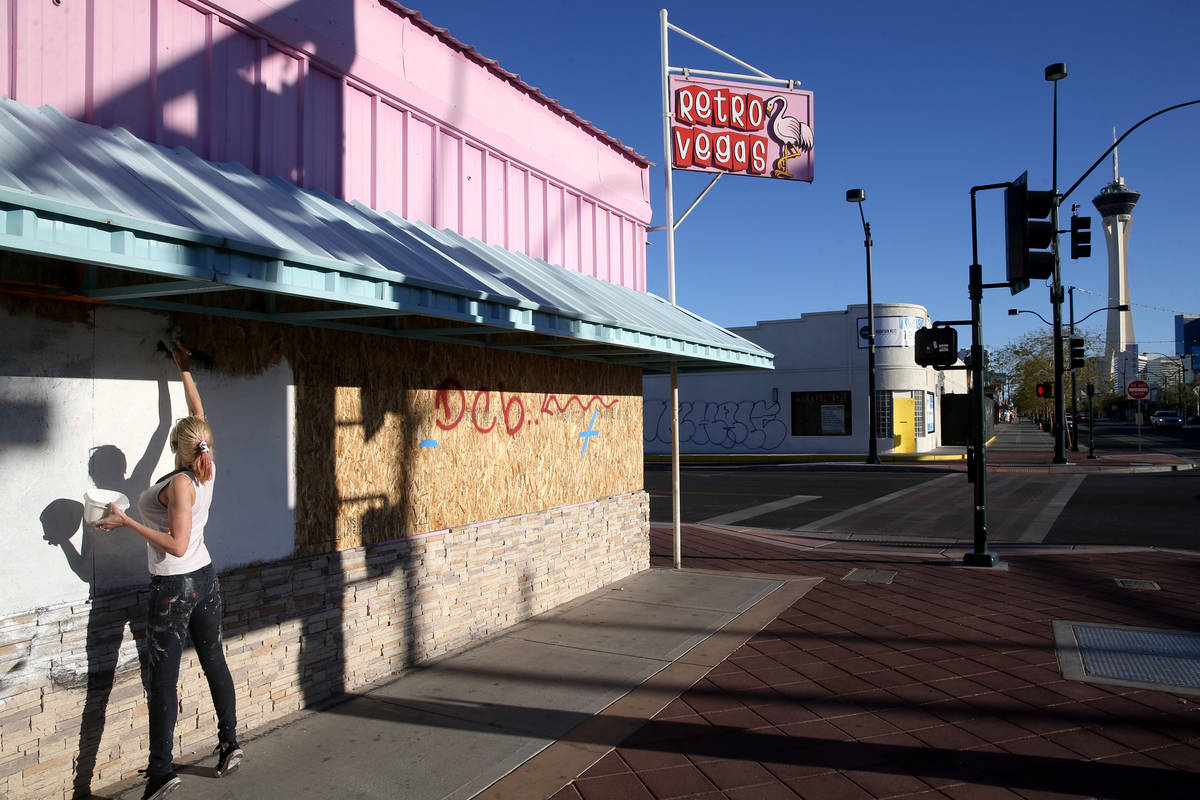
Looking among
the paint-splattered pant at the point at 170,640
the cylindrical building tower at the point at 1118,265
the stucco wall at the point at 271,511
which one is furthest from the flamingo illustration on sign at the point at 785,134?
the cylindrical building tower at the point at 1118,265

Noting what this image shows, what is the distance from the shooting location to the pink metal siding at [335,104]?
4.36 meters

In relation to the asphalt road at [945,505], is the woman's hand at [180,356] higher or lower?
higher

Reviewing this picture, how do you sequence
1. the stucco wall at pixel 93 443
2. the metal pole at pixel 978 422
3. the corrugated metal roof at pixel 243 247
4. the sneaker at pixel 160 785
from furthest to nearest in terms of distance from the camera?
the metal pole at pixel 978 422 → the sneaker at pixel 160 785 → the stucco wall at pixel 93 443 → the corrugated metal roof at pixel 243 247

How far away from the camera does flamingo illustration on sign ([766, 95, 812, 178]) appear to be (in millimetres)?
10578

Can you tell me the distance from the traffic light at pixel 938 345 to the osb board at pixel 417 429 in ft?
13.3

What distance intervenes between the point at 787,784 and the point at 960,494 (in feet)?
55.6

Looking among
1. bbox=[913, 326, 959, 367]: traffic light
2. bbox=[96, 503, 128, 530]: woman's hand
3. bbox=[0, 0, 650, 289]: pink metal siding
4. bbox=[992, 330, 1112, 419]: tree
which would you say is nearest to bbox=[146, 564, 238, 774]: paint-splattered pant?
bbox=[96, 503, 128, 530]: woman's hand

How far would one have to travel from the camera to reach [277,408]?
515 cm

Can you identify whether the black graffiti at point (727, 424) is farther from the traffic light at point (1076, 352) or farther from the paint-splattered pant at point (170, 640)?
the paint-splattered pant at point (170, 640)

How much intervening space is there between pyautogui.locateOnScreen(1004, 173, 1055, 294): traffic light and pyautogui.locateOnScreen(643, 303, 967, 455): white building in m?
25.1

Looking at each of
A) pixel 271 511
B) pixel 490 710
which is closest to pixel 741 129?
pixel 271 511

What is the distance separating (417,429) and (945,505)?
14071 millimetres

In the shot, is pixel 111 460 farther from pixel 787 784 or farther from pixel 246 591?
pixel 787 784

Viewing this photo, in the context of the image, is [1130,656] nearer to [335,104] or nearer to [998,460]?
[335,104]
